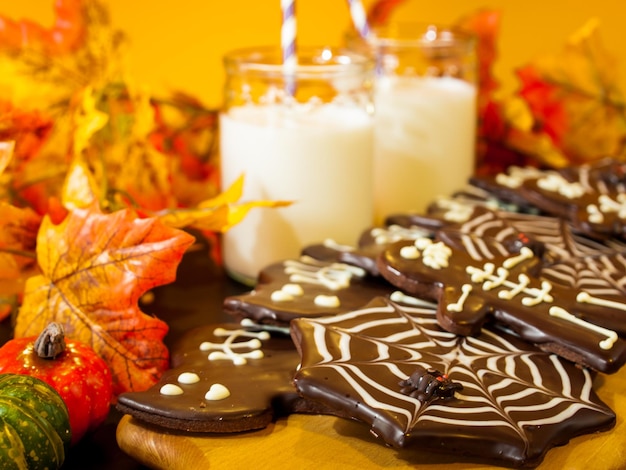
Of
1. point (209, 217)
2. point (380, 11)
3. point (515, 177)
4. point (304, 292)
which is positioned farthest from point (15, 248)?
point (380, 11)

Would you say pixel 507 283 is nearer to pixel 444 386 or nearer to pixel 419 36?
pixel 444 386

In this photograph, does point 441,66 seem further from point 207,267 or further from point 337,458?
point 337,458

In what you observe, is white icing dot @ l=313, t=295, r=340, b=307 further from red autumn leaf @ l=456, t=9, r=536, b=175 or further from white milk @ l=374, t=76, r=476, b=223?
red autumn leaf @ l=456, t=9, r=536, b=175

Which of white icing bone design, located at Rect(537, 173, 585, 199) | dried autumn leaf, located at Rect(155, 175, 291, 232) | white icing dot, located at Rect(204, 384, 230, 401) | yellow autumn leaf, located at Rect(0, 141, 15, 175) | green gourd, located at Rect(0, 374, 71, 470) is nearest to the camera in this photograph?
green gourd, located at Rect(0, 374, 71, 470)

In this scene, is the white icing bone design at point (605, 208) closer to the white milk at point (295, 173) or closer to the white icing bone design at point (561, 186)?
the white icing bone design at point (561, 186)

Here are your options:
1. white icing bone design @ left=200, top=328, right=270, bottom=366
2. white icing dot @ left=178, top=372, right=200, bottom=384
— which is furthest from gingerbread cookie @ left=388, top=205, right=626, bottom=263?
white icing dot @ left=178, top=372, right=200, bottom=384

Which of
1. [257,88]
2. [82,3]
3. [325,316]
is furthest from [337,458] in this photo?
[82,3]

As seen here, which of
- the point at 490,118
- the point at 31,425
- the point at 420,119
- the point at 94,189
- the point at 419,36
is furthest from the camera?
the point at 490,118

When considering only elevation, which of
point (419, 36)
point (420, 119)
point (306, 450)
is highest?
point (419, 36)
